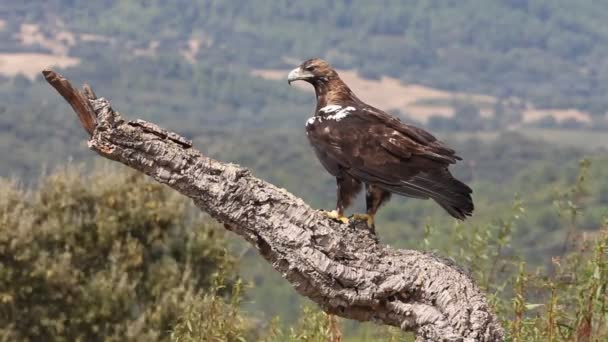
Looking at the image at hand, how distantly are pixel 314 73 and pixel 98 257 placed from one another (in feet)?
23.2

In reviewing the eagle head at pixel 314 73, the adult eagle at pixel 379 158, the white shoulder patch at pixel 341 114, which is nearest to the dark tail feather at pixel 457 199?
the adult eagle at pixel 379 158

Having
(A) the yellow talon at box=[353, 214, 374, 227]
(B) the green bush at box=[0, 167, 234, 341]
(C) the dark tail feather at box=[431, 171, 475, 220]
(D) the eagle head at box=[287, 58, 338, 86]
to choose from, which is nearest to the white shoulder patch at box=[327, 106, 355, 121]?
(D) the eagle head at box=[287, 58, 338, 86]

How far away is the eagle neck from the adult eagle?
0.16 meters

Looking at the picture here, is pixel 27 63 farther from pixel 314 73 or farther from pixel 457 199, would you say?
pixel 457 199

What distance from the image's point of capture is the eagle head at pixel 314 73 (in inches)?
340

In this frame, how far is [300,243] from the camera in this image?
19.7ft

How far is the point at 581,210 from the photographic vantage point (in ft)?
28.0

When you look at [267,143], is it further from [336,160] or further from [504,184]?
[336,160]

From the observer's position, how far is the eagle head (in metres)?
8.64

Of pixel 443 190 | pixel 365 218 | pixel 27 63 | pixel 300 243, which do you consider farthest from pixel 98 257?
pixel 27 63

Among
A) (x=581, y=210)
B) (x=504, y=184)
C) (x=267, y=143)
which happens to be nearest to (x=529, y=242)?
(x=504, y=184)

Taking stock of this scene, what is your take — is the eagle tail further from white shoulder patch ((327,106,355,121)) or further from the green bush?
the green bush

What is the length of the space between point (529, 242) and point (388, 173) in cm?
8245

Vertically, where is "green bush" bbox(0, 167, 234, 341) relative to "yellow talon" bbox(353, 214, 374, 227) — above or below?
above
